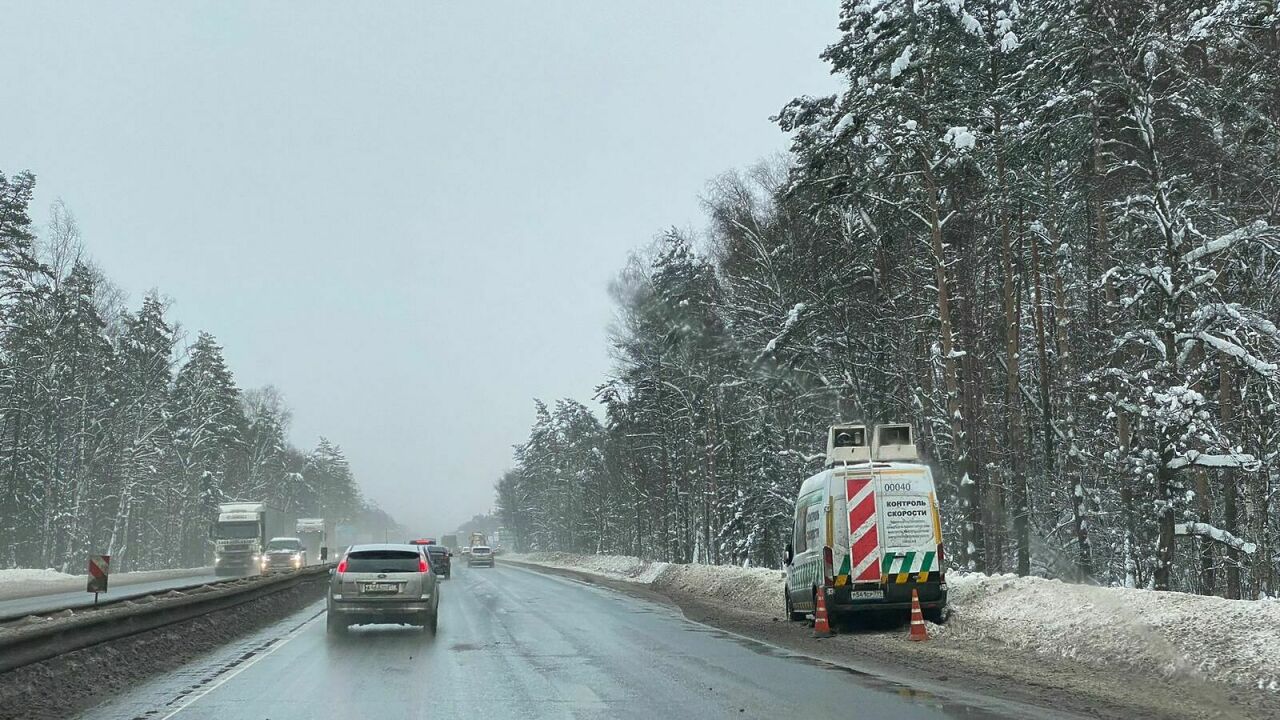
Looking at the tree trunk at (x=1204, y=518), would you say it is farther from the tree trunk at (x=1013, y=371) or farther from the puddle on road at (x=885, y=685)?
the puddle on road at (x=885, y=685)

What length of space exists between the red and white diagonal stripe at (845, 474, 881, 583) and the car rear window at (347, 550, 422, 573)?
8.08 m

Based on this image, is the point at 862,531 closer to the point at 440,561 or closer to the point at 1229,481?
the point at 1229,481

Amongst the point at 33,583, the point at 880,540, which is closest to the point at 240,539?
the point at 33,583

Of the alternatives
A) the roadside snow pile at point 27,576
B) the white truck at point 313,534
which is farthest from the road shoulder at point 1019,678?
the white truck at point 313,534

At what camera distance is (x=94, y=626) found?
13633 millimetres

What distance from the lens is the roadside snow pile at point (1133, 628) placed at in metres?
11.3

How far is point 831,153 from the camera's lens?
26.9 metres

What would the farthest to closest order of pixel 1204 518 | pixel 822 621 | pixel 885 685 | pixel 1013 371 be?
pixel 1013 371
pixel 1204 518
pixel 822 621
pixel 885 685

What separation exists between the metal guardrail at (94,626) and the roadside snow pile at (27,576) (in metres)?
23.5

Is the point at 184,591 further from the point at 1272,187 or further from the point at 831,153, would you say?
the point at 1272,187

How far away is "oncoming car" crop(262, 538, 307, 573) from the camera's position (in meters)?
57.8

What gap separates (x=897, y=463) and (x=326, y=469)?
169795 mm

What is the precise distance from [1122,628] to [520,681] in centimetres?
735

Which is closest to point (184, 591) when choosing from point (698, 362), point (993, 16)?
point (993, 16)
